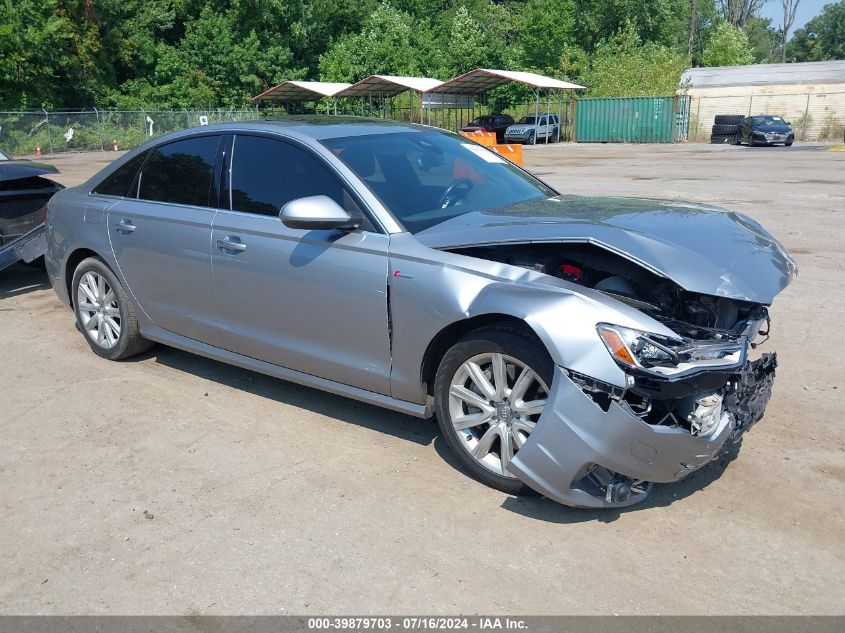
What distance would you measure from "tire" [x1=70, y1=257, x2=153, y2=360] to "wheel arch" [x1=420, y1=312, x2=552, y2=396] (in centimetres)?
252

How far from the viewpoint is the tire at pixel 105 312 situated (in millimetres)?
5566

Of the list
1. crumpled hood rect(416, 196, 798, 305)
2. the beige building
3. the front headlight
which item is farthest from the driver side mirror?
the beige building

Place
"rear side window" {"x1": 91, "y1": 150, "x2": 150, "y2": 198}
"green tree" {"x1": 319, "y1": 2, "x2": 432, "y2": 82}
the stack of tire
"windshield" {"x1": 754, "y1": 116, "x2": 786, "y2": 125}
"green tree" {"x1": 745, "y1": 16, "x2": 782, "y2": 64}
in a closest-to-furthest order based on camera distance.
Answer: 1. "rear side window" {"x1": 91, "y1": 150, "x2": 150, "y2": 198}
2. "windshield" {"x1": 754, "y1": 116, "x2": 786, "y2": 125}
3. the stack of tire
4. "green tree" {"x1": 319, "y1": 2, "x2": 432, "y2": 82}
5. "green tree" {"x1": 745, "y1": 16, "x2": 782, "y2": 64}

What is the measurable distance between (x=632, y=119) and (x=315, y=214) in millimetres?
42191

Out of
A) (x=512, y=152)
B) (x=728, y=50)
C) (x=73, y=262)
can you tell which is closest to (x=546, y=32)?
(x=728, y=50)

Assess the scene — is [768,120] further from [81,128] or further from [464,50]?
[81,128]

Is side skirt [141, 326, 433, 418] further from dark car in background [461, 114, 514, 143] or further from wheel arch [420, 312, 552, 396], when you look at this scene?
dark car in background [461, 114, 514, 143]

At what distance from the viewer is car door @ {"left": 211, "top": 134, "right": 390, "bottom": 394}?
13.5 feet

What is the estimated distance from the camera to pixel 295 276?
4.37 meters

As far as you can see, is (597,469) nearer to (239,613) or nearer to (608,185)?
(239,613)

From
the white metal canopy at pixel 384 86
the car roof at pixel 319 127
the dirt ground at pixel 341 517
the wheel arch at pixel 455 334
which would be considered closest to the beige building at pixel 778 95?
the white metal canopy at pixel 384 86

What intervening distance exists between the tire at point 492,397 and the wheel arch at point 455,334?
0.10 feet

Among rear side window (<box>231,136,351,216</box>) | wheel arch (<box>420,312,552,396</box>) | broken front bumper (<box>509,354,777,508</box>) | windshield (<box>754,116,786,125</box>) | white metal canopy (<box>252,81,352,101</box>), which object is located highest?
rear side window (<box>231,136,351,216</box>)

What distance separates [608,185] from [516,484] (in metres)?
15.1
